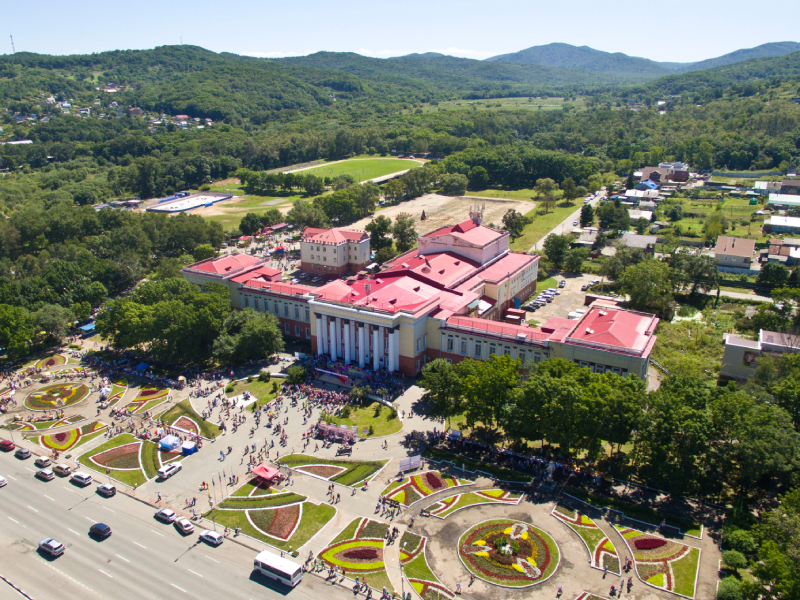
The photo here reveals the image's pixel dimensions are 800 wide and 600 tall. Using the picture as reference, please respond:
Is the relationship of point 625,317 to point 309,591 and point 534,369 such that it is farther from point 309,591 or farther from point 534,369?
point 309,591

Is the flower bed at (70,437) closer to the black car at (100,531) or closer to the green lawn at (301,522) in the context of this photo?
the black car at (100,531)

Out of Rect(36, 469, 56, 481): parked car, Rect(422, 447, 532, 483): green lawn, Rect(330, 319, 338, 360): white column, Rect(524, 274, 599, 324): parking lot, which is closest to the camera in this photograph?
Rect(422, 447, 532, 483): green lawn

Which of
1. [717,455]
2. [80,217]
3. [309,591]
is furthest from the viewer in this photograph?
[80,217]

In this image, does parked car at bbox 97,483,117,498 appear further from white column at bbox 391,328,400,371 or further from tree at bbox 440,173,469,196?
tree at bbox 440,173,469,196

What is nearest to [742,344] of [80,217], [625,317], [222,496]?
[625,317]

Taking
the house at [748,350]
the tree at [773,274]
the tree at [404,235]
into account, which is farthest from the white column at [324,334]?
the tree at [773,274]

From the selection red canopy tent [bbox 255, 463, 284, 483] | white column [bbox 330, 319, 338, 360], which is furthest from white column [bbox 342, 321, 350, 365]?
red canopy tent [bbox 255, 463, 284, 483]
